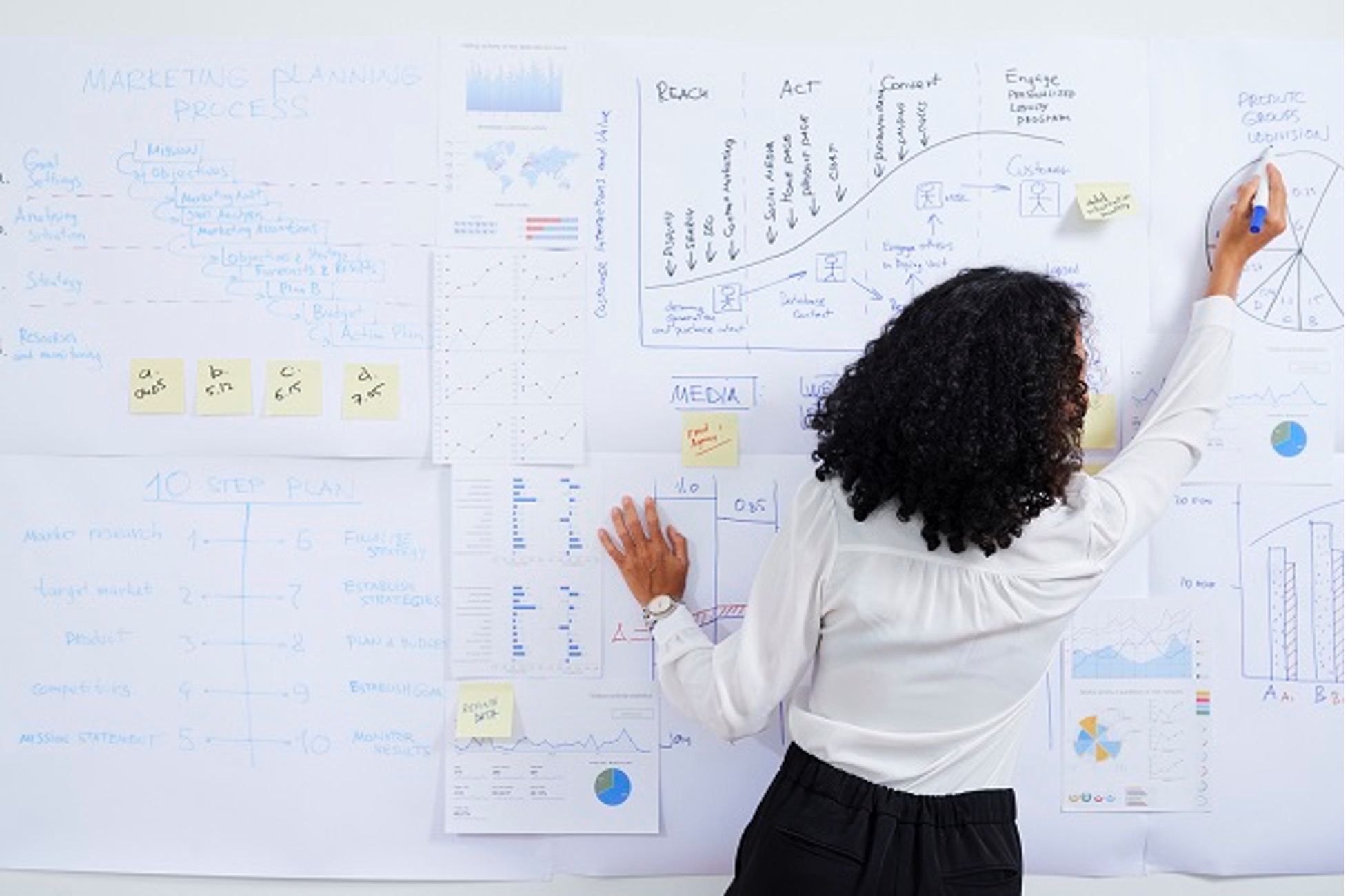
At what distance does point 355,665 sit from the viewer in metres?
1.59

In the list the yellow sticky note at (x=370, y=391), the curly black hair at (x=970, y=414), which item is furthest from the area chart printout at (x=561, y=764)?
the curly black hair at (x=970, y=414)

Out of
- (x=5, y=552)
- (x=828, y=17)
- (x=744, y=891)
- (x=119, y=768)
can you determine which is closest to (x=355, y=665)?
(x=119, y=768)

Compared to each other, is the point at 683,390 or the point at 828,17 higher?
the point at 828,17

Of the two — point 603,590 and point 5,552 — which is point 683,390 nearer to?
point 603,590

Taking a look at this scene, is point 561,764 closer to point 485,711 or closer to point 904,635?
point 485,711

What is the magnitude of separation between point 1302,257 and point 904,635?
0.90m

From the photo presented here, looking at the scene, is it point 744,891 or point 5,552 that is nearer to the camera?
point 744,891

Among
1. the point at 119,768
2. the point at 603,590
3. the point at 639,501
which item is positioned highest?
the point at 639,501

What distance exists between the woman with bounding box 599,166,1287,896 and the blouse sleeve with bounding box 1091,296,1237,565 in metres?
0.01

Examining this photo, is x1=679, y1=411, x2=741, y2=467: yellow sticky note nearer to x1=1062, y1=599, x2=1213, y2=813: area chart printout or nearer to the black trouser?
the black trouser

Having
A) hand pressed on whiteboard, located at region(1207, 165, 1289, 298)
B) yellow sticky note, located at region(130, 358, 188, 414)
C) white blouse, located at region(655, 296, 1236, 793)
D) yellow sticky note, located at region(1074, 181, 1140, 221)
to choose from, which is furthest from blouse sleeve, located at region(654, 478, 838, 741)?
yellow sticky note, located at region(130, 358, 188, 414)

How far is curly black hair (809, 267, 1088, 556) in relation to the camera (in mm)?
1194

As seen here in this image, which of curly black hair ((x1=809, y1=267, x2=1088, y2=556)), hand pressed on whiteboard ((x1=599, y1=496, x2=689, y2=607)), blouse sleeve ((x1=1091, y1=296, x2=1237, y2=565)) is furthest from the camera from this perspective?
hand pressed on whiteboard ((x1=599, y1=496, x2=689, y2=607))

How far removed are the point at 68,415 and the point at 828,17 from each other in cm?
124
